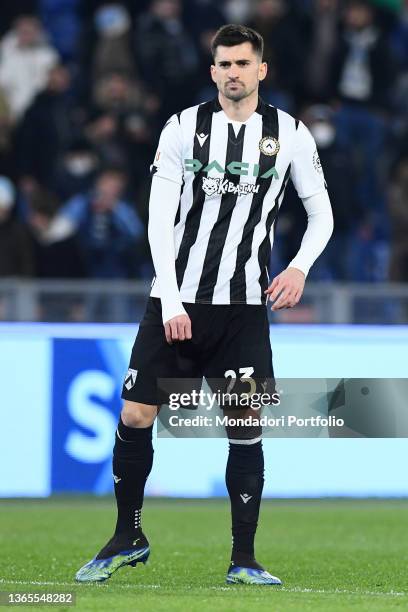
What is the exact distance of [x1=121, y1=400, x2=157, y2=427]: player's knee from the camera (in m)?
6.15

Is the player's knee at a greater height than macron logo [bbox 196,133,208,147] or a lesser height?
lesser

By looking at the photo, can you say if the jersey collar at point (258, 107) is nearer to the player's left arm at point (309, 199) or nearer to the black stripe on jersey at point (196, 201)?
the black stripe on jersey at point (196, 201)

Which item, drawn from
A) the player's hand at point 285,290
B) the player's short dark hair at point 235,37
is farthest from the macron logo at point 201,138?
the player's hand at point 285,290

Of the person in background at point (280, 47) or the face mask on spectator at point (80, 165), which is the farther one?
the person in background at point (280, 47)

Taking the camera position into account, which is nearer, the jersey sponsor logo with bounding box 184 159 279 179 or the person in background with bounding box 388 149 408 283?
the jersey sponsor logo with bounding box 184 159 279 179

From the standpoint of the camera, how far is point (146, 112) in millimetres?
13742

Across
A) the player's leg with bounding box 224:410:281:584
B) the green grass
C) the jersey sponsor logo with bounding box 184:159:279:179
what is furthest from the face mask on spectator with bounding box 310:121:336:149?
the player's leg with bounding box 224:410:281:584

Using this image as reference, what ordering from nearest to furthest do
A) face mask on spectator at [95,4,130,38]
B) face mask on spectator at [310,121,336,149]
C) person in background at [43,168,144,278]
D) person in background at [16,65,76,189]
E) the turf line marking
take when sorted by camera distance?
the turf line marking < person in background at [43,168,144,278] < face mask on spectator at [310,121,336,149] < person in background at [16,65,76,189] < face mask on spectator at [95,4,130,38]

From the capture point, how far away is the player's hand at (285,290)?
19.7ft

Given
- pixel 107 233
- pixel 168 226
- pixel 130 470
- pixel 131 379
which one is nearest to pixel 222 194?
pixel 168 226

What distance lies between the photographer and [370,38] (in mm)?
14148

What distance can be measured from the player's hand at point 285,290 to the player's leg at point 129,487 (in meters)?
0.66

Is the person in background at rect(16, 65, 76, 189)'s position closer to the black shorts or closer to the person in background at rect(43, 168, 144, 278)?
the person in background at rect(43, 168, 144, 278)

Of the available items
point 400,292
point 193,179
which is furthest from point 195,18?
point 193,179
